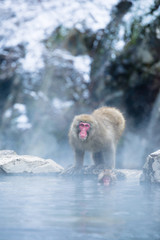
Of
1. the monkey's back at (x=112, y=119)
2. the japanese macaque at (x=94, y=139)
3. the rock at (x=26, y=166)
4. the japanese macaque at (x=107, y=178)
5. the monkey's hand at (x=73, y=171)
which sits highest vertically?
the monkey's back at (x=112, y=119)

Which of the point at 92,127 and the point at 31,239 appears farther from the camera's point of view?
the point at 92,127

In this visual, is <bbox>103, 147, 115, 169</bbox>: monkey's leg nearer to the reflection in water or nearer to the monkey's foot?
the monkey's foot

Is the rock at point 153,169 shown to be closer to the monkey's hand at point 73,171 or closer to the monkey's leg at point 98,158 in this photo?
the monkey's hand at point 73,171

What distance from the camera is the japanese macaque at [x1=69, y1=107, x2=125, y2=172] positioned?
6441 millimetres

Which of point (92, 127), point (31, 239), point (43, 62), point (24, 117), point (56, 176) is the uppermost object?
point (43, 62)

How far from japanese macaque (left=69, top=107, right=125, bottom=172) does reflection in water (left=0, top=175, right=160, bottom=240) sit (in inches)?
58.3

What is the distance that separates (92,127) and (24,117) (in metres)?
4.67

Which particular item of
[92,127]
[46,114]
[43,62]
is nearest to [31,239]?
[92,127]

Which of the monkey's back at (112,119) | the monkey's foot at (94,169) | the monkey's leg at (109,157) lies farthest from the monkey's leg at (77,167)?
the monkey's back at (112,119)

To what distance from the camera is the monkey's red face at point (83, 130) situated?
630 centimetres

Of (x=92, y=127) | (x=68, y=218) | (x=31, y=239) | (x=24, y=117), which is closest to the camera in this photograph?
(x=31, y=239)

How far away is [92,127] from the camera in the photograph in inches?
255

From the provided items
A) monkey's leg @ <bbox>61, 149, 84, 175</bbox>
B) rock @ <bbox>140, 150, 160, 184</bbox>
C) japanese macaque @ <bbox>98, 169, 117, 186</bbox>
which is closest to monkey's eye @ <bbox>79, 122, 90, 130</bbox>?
monkey's leg @ <bbox>61, 149, 84, 175</bbox>

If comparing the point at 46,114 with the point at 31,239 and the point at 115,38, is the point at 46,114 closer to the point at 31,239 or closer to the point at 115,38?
the point at 115,38
